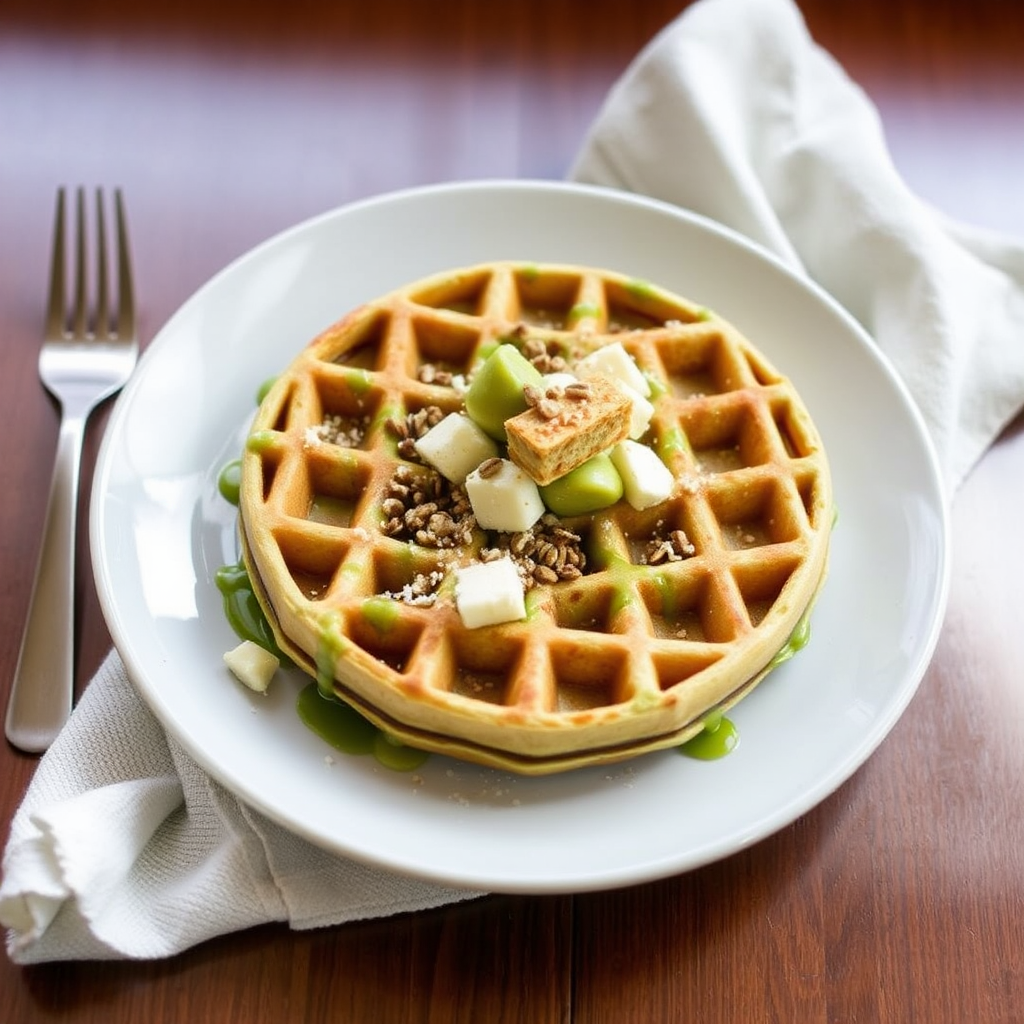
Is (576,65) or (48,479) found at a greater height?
(576,65)

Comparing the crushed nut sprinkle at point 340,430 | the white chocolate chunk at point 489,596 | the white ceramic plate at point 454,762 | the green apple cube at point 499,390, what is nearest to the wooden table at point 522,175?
the white ceramic plate at point 454,762

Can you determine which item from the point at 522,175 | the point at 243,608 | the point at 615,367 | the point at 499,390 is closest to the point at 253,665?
the point at 243,608

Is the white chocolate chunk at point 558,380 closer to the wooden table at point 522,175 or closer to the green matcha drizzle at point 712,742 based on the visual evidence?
the green matcha drizzle at point 712,742

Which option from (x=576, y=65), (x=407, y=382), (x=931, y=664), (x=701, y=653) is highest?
(x=576, y=65)

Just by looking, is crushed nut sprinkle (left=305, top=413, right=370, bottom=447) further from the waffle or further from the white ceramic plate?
the white ceramic plate

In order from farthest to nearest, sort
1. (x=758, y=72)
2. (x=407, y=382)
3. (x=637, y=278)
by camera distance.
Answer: (x=758, y=72) → (x=637, y=278) → (x=407, y=382)

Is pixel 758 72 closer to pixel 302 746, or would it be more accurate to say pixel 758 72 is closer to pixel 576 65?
pixel 576 65

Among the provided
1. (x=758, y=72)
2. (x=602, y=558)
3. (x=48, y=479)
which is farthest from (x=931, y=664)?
(x=48, y=479)
